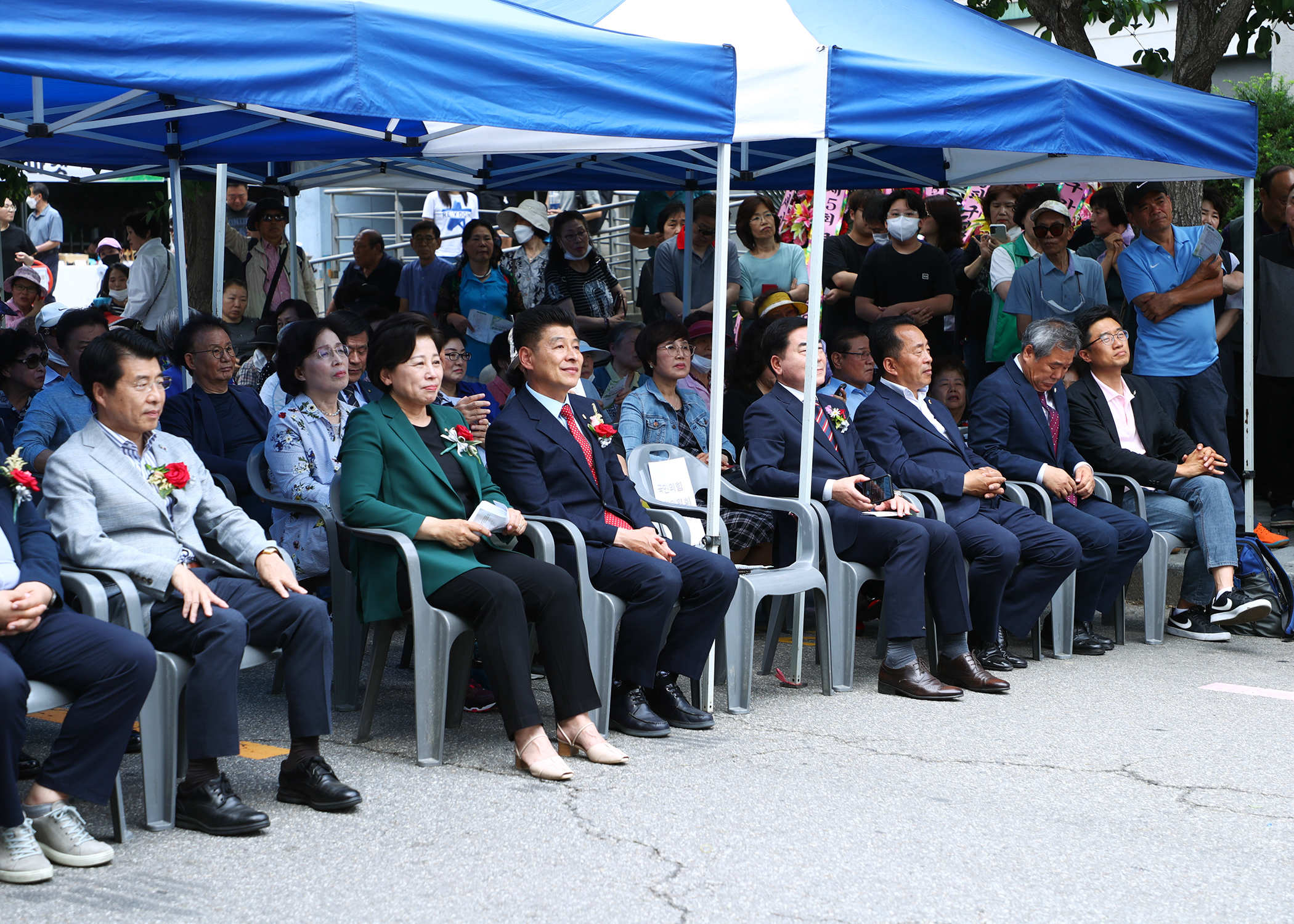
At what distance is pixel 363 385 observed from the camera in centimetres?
615

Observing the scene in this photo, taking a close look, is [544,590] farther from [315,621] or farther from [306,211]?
[306,211]

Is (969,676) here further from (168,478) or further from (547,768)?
(168,478)

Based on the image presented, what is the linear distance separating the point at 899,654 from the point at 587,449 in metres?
1.49

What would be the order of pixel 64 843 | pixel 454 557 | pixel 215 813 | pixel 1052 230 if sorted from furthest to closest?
1. pixel 1052 230
2. pixel 454 557
3. pixel 215 813
4. pixel 64 843

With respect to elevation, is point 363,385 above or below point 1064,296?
below

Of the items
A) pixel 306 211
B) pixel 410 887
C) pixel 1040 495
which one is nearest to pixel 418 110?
pixel 410 887

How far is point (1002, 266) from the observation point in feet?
27.1

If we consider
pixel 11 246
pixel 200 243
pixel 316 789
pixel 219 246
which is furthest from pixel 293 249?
pixel 316 789

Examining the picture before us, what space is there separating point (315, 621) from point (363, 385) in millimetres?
2529

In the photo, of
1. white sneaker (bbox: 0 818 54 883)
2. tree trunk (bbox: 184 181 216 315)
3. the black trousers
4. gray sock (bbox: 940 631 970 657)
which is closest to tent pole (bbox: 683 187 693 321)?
tree trunk (bbox: 184 181 216 315)

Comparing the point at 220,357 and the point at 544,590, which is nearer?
the point at 544,590

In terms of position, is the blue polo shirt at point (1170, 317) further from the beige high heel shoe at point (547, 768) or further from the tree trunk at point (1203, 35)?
the beige high heel shoe at point (547, 768)

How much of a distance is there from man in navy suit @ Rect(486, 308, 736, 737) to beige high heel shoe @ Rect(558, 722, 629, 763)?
0.35 meters

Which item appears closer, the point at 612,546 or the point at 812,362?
the point at 612,546
